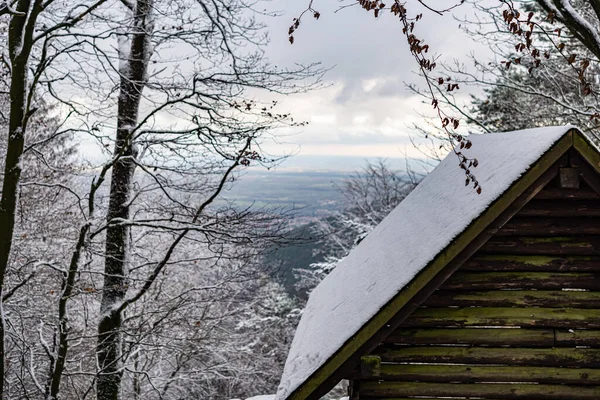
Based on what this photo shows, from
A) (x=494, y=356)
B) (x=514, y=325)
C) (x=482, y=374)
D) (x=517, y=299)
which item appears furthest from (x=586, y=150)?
(x=482, y=374)

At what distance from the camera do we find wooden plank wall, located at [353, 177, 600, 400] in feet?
14.4

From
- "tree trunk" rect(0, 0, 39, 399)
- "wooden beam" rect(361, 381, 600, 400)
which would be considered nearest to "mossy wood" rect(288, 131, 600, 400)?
"wooden beam" rect(361, 381, 600, 400)

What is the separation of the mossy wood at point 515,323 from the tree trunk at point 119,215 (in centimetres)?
536

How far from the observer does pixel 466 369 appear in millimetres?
4484

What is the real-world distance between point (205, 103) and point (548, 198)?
17.9 feet

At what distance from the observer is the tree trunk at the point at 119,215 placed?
25.9ft

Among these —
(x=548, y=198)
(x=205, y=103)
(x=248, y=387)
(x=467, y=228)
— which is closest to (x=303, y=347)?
(x=467, y=228)

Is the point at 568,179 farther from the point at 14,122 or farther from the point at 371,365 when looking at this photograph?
the point at 14,122

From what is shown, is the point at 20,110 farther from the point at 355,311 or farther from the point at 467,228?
the point at 467,228

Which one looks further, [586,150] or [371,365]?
[371,365]

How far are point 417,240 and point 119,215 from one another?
5893 mm

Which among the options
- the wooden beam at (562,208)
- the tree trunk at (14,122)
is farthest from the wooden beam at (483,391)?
the tree trunk at (14,122)

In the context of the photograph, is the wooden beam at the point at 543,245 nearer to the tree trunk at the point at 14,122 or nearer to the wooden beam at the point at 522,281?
the wooden beam at the point at 522,281

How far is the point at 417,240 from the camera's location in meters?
4.41
